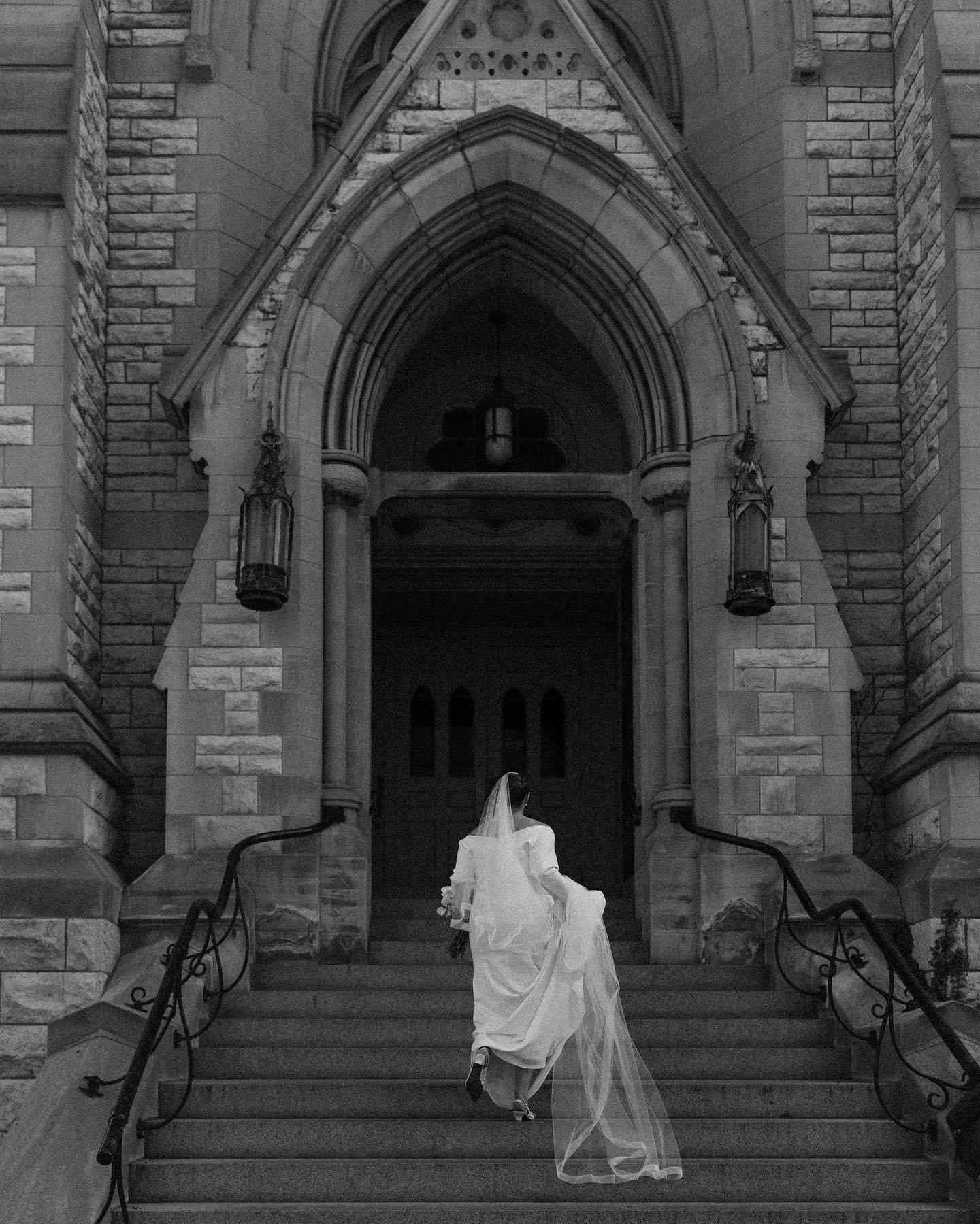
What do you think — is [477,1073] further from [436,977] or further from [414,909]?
[414,909]

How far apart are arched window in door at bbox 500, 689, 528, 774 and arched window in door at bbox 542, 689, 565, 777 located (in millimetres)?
152

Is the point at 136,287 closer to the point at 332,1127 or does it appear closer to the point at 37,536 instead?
the point at 37,536

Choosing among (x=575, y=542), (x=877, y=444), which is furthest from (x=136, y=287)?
(x=877, y=444)

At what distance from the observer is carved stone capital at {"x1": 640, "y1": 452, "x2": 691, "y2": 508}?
1518 centimetres

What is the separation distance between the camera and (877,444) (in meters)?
16.1

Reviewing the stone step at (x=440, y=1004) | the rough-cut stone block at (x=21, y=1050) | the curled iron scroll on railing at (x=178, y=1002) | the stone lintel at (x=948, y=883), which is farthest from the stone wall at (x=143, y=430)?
the stone lintel at (x=948, y=883)

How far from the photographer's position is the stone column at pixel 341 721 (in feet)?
46.9

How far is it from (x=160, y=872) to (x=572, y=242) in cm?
512

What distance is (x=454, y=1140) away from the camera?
11.1m

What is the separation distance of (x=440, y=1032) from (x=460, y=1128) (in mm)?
1428

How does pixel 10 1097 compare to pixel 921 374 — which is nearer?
pixel 10 1097

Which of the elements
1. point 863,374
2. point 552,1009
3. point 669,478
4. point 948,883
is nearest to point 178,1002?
point 552,1009

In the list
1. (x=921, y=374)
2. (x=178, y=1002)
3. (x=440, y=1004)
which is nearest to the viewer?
(x=178, y=1002)

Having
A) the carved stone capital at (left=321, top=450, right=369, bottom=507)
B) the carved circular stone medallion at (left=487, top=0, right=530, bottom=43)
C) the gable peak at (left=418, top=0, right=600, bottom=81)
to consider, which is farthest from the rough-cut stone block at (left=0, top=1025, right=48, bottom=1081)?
the carved circular stone medallion at (left=487, top=0, right=530, bottom=43)
